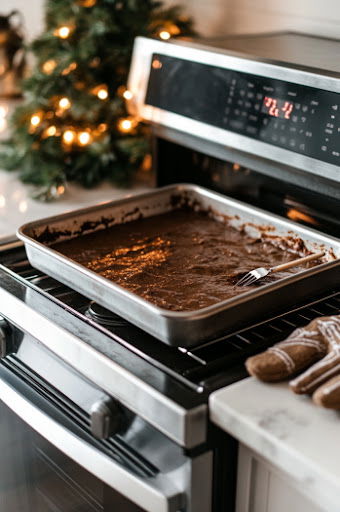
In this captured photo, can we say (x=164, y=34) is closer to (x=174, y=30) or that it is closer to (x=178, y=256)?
(x=174, y=30)

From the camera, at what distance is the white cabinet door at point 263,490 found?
0.84 m

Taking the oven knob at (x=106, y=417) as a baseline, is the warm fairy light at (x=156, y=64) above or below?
above

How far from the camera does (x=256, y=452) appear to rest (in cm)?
84

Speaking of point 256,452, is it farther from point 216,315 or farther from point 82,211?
point 82,211

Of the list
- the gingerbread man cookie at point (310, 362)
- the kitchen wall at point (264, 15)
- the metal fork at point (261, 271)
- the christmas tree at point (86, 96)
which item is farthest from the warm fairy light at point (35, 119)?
the gingerbread man cookie at point (310, 362)

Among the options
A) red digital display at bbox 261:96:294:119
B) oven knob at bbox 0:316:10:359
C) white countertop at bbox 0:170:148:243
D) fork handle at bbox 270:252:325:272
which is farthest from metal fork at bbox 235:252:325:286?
white countertop at bbox 0:170:148:243

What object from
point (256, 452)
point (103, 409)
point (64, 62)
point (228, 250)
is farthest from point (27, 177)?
point (256, 452)

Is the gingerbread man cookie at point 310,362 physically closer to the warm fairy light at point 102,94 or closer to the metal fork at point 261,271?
the metal fork at point 261,271

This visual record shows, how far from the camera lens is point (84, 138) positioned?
1.64 metres

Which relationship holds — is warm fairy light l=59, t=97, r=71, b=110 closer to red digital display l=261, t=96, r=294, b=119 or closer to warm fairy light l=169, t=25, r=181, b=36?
warm fairy light l=169, t=25, r=181, b=36

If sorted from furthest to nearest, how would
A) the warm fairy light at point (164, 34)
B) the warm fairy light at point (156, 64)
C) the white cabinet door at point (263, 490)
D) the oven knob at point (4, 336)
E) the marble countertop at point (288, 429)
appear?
the warm fairy light at point (164, 34)
the warm fairy light at point (156, 64)
the oven knob at point (4, 336)
the white cabinet door at point (263, 490)
the marble countertop at point (288, 429)

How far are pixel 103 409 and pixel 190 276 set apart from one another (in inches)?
10.0

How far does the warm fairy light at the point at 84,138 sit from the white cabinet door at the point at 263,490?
3.11 feet

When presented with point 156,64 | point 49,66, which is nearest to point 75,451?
point 156,64
